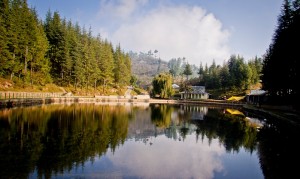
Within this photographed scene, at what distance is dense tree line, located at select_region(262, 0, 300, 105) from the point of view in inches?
1484

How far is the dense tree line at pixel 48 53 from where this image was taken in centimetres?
5400

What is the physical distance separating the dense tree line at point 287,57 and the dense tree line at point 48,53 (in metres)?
50.8

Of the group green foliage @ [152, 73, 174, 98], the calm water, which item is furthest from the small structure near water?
the calm water

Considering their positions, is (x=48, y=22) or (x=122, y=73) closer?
(x=48, y=22)

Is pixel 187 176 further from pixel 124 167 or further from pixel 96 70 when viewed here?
pixel 96 70

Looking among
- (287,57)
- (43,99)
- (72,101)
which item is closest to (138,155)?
(287,57)

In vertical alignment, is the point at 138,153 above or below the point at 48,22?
below

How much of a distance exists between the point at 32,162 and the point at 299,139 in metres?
20.6

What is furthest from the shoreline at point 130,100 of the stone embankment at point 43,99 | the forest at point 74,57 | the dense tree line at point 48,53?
the dense tree line at point 48,53

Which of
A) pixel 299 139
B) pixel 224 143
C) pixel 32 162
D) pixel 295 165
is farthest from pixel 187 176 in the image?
pixel 299 139

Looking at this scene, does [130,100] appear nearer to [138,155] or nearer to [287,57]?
[287,57]

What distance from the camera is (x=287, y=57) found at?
4247cm

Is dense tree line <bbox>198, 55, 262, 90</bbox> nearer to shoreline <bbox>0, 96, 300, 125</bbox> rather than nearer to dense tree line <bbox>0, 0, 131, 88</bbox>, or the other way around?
shoreline <bbox>0, 96, 300, 125</bbox>

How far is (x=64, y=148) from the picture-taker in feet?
49.9
